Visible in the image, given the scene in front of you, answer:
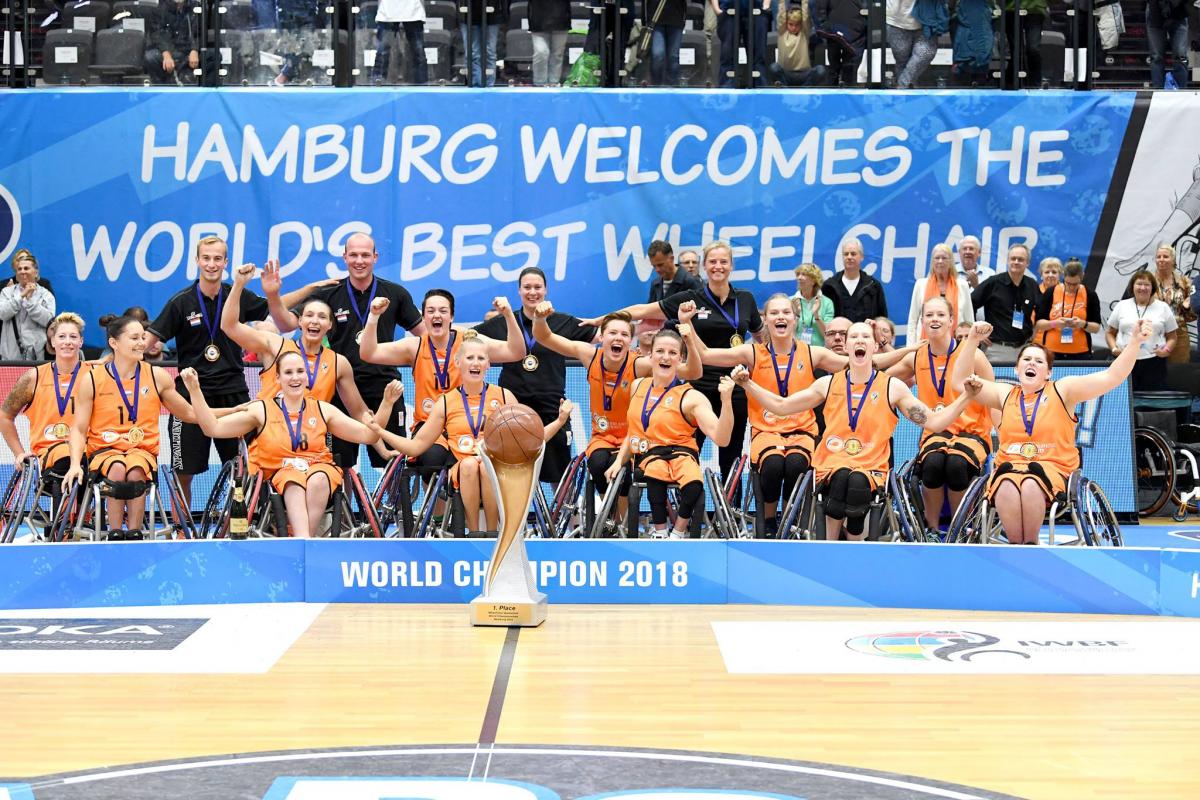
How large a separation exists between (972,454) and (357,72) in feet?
18.9

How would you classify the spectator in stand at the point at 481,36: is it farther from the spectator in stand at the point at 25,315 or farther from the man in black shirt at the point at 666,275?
the spectator in stand at the point at 25,315

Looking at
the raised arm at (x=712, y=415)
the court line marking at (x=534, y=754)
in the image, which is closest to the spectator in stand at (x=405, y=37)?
the raised arm at (x=712, y=415)

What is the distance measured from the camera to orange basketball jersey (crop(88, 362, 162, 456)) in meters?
7.89

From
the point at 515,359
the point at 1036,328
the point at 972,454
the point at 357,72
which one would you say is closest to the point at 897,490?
the point at 972,454

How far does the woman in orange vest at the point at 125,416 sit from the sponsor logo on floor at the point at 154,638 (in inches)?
37.6

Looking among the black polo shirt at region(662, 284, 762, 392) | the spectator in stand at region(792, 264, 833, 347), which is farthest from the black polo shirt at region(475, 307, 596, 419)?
the spectator in stand at region(792, 264, 833, 347)

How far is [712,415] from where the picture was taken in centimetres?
797

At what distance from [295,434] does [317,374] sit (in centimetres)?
48

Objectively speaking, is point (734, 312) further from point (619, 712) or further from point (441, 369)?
point (619, 712)

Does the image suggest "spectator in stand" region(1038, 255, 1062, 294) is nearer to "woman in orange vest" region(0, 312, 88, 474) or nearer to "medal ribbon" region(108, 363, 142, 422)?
"medal ribbon" region(108, 363, 142, 422)

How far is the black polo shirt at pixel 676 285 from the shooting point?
9867mm

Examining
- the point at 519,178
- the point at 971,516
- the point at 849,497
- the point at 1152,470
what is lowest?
the point at 1152,470

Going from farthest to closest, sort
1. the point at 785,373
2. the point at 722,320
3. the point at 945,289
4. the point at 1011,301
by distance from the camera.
A: the point at 1011,301 → the point at 945,289 → the point at 722,320 → the point at 785,373

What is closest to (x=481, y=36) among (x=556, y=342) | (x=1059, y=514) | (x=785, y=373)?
(x=556, y=342)
